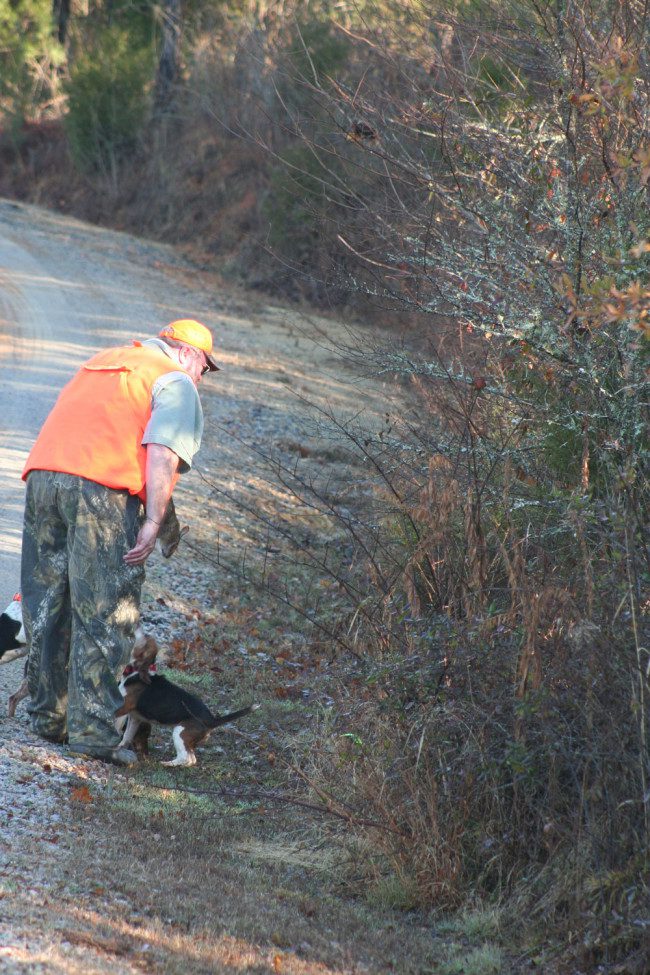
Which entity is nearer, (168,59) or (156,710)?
(156,710)

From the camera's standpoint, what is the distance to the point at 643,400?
5.59 m

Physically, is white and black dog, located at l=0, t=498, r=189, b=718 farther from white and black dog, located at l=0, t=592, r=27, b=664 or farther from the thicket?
the thicket

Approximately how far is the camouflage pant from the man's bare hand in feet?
0.16

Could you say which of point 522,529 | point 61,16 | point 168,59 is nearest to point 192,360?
point 522,529

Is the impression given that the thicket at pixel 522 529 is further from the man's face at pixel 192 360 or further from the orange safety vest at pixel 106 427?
the orange safety vest at pixel 106 427

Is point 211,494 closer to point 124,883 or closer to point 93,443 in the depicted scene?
point 93,443

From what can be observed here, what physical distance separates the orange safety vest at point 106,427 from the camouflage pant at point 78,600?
7 centimetres

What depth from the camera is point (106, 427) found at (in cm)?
565

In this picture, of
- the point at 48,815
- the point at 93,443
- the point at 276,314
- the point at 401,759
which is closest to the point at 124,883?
the point at 48,815

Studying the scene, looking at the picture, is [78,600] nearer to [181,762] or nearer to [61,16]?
[181,762]

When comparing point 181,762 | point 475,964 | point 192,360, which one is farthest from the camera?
point 181,762

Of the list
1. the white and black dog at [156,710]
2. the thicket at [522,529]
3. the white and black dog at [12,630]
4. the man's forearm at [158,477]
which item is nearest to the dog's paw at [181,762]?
the white and black dog at [156,710]

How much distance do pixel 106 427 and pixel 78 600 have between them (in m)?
0.84

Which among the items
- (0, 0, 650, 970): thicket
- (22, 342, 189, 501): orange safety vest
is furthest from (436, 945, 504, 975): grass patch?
(22, 342, 189, 501): orange safety vest
